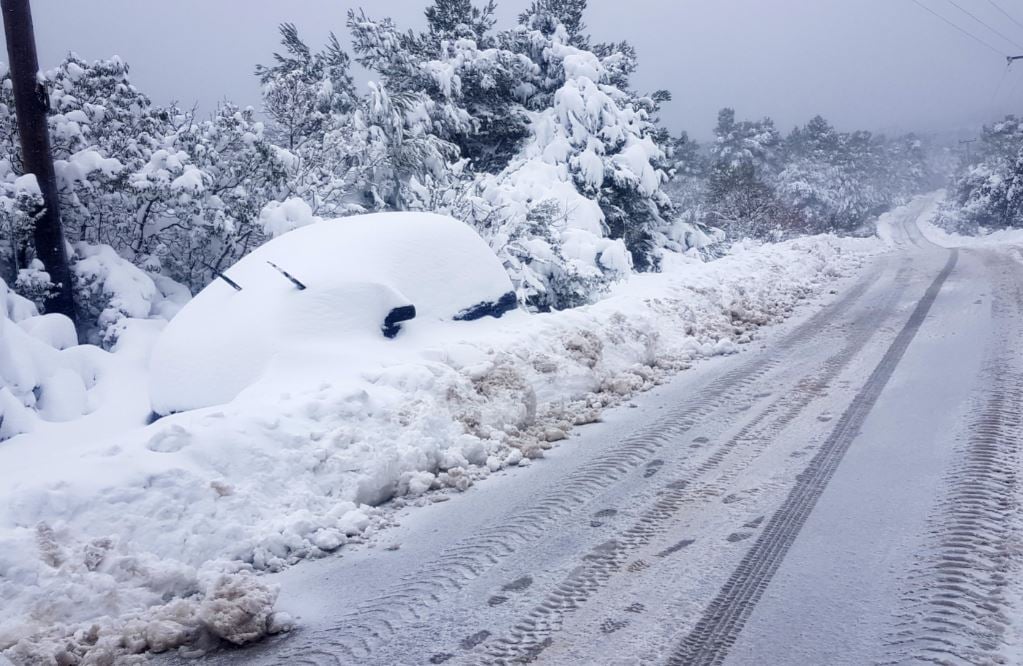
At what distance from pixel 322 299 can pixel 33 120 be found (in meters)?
6.06

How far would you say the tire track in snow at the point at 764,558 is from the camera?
2.73 m

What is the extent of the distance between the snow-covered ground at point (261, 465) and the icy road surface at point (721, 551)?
1.04 ft

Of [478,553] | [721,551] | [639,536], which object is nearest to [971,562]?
[721,551]

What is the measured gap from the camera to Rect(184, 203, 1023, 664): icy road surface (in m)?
2.79

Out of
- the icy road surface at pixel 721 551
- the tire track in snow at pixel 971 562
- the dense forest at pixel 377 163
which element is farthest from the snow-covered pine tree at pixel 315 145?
the tire track in snow at pixel 971 562

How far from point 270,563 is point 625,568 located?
1.90 metres

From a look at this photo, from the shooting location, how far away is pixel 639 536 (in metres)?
3.71

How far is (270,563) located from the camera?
12.2 feet

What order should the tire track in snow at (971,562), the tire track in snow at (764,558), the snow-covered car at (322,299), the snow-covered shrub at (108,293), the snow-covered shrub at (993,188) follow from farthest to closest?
1. the snow-covered shrub at (993,188)
2. the snow-covered shrub at (108,293)
3. the snow-covered car at (322,299)
4. the tire track in snow at (764,558)
5. the tire track in snow at (971,562)

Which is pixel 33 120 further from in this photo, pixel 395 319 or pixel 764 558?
pixel 764 558

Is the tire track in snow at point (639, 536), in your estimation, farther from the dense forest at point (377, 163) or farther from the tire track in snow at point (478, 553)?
the dense forest at point (377, 163)

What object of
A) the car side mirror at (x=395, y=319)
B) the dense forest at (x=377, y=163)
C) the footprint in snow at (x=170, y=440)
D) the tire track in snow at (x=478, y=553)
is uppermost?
the dense forest at (x=377, y=163)

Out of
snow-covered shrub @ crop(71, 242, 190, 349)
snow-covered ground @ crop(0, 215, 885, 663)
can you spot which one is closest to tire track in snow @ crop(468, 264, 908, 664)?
snow-covered ground @ crop(0, 215, 885, 663)

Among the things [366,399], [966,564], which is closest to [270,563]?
[366,399]
